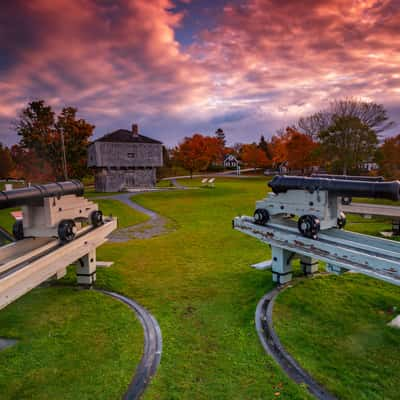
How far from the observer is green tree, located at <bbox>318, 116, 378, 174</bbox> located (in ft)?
107

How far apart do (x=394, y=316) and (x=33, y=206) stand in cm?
638

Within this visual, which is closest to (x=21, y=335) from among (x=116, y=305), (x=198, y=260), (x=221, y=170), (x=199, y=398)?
(x=116, y=305)

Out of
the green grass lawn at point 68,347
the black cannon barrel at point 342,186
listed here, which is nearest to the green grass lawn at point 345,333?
the black cannon barrel at point 342,186

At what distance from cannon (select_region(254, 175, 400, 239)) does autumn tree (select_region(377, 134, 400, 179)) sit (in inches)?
1072

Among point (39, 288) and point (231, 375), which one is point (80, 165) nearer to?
point (39, 288)

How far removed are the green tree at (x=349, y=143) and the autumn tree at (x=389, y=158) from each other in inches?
46.5

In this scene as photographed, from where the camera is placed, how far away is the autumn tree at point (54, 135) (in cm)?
4186

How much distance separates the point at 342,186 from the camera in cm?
470

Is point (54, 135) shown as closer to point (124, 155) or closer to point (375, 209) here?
point (124, 155)

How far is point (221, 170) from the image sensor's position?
79750 mm

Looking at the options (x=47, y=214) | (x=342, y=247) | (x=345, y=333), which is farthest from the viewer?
(x=47, y=214)

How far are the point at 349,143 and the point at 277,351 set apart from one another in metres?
34.5

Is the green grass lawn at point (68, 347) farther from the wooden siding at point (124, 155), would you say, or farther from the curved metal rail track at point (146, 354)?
the wooden siding at point (124, 155)

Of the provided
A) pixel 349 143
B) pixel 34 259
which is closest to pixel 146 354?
pixel 34 259
